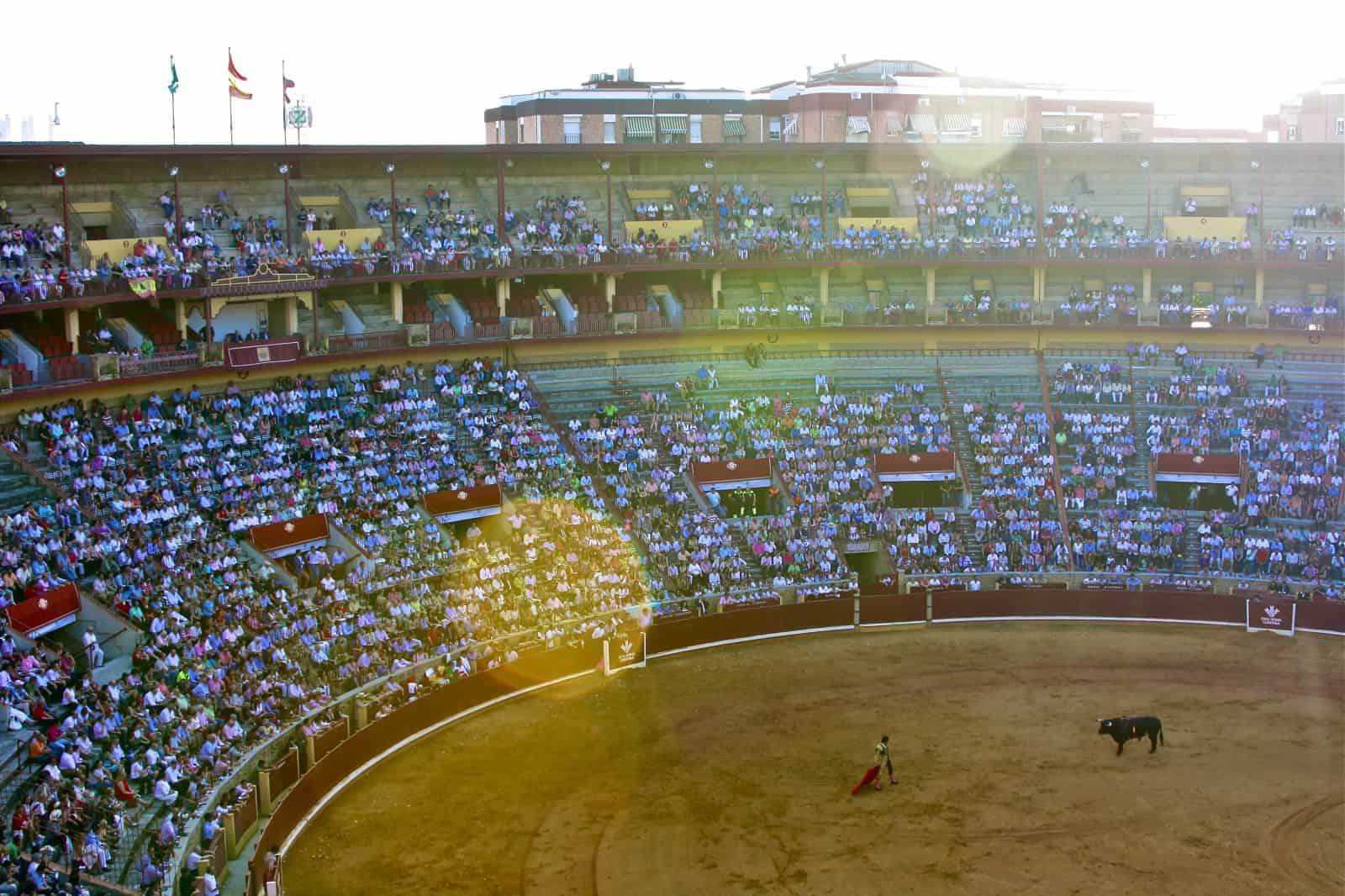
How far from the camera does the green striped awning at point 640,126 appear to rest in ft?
243

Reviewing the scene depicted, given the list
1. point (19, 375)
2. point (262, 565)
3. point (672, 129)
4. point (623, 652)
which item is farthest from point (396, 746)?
point (672, 129)

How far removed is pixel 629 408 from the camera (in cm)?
5531

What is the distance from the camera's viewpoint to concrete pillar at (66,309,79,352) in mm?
46188

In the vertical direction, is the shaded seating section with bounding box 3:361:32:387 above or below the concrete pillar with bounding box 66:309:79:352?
below

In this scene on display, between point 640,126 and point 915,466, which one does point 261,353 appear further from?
point 640,126

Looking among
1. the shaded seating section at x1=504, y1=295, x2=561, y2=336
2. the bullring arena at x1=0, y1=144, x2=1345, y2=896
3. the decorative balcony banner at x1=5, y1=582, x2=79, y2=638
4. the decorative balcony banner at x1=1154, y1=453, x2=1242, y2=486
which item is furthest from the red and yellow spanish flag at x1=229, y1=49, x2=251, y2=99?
the decorative balcony banner at x1=1154, y1=453, x2=1242, y2=486

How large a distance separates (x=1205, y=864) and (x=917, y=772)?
6.93m

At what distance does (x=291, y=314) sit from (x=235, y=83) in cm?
818

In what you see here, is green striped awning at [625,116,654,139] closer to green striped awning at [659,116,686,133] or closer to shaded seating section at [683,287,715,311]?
green striped awning at [659,116,686,133]

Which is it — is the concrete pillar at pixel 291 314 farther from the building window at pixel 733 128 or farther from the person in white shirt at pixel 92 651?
the building window at pixel 733 128

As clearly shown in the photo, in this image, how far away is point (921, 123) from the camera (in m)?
77.4

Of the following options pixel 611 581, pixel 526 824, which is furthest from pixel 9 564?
pixel 611 581

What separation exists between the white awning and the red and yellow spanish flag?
124ft

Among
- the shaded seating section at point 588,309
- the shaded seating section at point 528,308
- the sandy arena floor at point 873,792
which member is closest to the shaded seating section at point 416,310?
the shaded seating section at point 528,308
